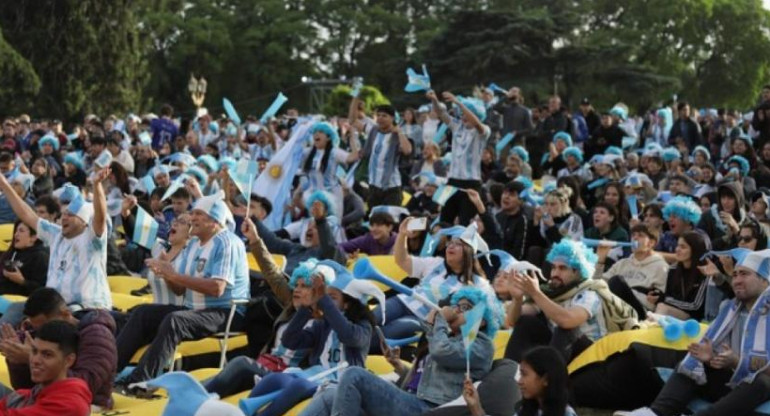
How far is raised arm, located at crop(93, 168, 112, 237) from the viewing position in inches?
371

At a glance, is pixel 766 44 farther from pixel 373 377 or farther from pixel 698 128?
pixel 373 377

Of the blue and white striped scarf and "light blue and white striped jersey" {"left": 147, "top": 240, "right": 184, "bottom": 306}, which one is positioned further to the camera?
"light blue and white striped jersey" {"left": 147, "top": 240, "right": 184, "bottom": 306}

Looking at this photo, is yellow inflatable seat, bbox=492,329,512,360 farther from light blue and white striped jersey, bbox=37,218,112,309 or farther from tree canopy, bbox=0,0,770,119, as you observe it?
tree canopy, bbox=0,0,770,119

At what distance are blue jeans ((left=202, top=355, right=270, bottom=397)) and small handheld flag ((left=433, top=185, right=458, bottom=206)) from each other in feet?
17.2

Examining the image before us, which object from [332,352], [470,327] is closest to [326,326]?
[332,352]

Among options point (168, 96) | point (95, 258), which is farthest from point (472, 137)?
point (168, 96)

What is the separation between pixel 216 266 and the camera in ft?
31.0

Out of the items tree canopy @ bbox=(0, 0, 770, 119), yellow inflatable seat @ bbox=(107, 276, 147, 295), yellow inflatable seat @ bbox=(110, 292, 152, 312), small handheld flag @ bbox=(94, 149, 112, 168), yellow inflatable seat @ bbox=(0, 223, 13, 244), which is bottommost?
tree canopy @ bbox=(0, 0, 770, 119)

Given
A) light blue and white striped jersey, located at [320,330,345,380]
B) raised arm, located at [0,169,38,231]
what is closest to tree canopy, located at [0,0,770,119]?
raised arm, located at [0,169,38,231]

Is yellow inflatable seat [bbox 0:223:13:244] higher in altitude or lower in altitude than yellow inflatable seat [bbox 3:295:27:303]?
lower

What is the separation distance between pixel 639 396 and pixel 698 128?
39.6 feet

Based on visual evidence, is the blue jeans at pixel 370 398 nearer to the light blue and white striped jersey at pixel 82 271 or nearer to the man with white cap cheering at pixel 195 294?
the man with white cap cheering at pixel 195 294

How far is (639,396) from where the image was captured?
8117mm

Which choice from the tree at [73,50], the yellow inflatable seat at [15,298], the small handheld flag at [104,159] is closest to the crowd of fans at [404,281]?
the yellow inflatable seat at [15,298]
